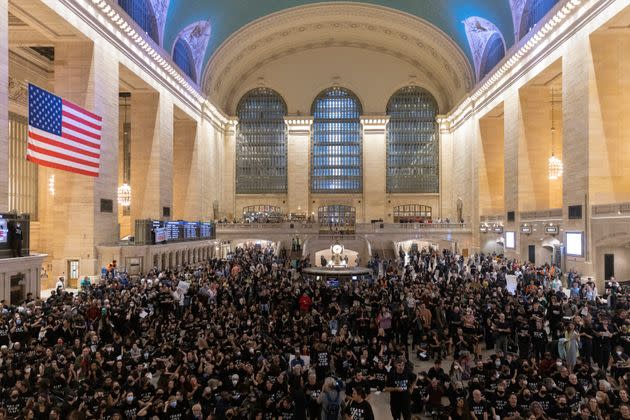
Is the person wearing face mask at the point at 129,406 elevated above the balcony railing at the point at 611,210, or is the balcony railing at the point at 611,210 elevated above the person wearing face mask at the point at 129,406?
the balcony railing at the point at 611,210

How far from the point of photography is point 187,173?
38.5 m

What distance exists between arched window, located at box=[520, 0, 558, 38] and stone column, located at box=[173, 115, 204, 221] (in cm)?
2412

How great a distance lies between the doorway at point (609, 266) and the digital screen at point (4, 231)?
22.0 meters

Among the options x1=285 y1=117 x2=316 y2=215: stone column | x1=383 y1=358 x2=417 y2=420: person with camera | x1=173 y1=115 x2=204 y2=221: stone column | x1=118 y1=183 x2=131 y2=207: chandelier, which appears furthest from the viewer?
x1=285 y1=117 x2=316 y2=215: stone column

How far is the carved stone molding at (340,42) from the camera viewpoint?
39969 mm

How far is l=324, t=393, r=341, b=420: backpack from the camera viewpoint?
730 cm

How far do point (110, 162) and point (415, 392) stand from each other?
65.2 ft

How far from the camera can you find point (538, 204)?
98.3 ft

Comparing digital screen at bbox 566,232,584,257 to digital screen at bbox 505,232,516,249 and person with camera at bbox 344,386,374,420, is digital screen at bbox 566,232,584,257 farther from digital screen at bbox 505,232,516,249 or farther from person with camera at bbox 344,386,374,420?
person with camera at bbox 344,386,374,420

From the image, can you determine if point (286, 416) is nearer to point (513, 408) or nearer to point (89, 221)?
point (513, 408)

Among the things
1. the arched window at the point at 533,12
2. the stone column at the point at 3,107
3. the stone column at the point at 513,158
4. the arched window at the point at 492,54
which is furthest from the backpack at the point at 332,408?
the arched window at the point at 492,54

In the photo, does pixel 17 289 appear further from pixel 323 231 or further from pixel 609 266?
pixel 323 231

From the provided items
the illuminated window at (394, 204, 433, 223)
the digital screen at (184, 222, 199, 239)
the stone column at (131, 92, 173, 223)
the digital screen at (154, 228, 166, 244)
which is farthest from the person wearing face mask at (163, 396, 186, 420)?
the illuminated window at (394, 204, 433, 223)

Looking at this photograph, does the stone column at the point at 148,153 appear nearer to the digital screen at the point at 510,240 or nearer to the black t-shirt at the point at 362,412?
the digital screen at the point at 510,240
